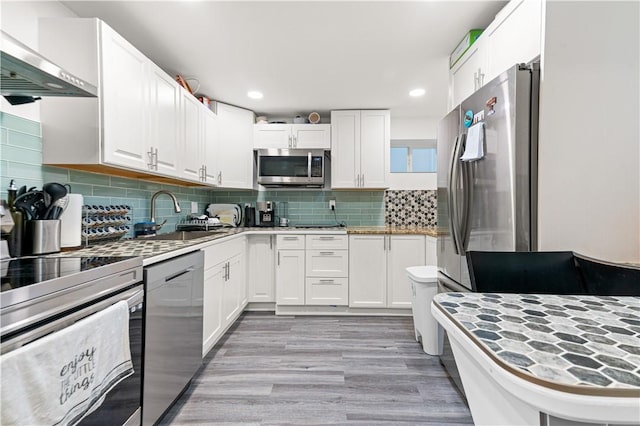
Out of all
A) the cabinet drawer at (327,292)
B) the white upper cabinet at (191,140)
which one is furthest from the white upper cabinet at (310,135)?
the cabinet drawer at (327,292)

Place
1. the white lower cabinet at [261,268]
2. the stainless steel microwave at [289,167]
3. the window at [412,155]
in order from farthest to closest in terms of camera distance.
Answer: the window at [412,155] → the stainless steel microwave at [289,167] → the white lower cabinet at [261,268]

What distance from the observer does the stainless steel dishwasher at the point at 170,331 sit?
131 cm

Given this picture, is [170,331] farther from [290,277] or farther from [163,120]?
[290,277]

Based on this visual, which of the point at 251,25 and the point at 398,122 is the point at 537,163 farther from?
the point at 398,122

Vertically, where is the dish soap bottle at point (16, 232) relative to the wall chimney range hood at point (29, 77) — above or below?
below

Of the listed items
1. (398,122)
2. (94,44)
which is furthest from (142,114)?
(398,122)

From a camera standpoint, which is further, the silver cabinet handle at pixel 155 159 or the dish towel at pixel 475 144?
the silver cabinet handle at pixel 155 159

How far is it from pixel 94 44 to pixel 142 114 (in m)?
0.40

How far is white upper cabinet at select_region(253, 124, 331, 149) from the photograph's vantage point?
10.8ft

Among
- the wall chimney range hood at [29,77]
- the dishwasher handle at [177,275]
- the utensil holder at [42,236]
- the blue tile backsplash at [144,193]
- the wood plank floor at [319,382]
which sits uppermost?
the wall chimney range hood at [29,77]

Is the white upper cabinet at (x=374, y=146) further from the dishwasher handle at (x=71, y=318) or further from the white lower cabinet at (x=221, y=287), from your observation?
the dishwasher handle at (x=71, y=318)

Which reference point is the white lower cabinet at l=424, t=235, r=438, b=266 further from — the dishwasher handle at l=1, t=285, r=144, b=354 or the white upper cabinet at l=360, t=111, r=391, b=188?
the dishwasher handle at l=1, t=285, r=144, b=354

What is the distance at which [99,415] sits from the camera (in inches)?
39.4

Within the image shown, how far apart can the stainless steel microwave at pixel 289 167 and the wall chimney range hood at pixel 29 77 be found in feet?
6.84
